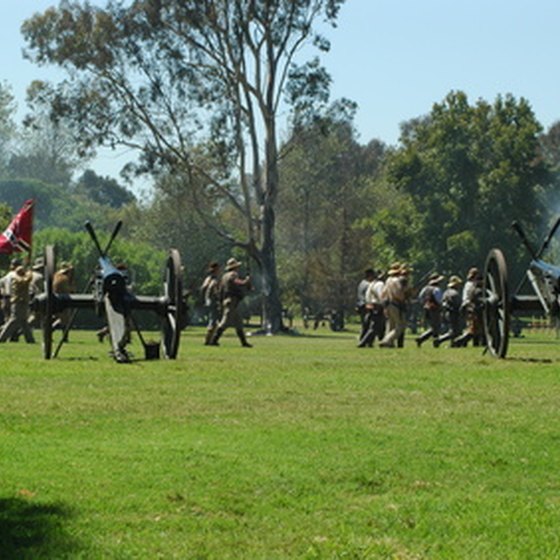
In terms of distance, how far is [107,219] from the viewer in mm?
133875

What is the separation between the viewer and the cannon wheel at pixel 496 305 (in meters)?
23.7

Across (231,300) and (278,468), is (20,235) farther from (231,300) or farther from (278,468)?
(278,468)

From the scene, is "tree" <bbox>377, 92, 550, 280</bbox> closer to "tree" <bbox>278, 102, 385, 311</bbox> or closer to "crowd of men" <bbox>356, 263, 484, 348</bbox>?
"tree" <bbox>278, 102, 385, 311</bbox>

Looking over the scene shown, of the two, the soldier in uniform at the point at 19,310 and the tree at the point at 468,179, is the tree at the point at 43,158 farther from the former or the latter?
the soldier in uniform at the point at 19,310

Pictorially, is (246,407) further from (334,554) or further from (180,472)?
(334,554)

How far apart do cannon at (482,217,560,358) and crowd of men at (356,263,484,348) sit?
16.9 ft

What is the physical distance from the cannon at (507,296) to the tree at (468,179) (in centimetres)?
4636

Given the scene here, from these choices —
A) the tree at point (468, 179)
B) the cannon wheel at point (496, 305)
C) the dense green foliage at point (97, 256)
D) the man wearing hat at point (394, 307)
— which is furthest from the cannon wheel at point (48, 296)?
the tree at point (468, 179)

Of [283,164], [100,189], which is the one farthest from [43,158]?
[283,164]

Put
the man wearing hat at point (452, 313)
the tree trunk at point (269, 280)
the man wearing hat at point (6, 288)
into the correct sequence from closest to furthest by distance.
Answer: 1. the man wearing hat at point (452, 313)
2. the man wearing hat at point (6, 288)
3. the tree trunk at point (269, 280)

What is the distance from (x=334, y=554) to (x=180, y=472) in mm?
2710

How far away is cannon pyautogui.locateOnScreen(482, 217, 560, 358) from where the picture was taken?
23.5m

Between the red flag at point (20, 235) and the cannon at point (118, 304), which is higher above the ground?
the red flag at point (20, 235)

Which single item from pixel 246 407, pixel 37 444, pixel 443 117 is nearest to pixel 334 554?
pixel 37 444
